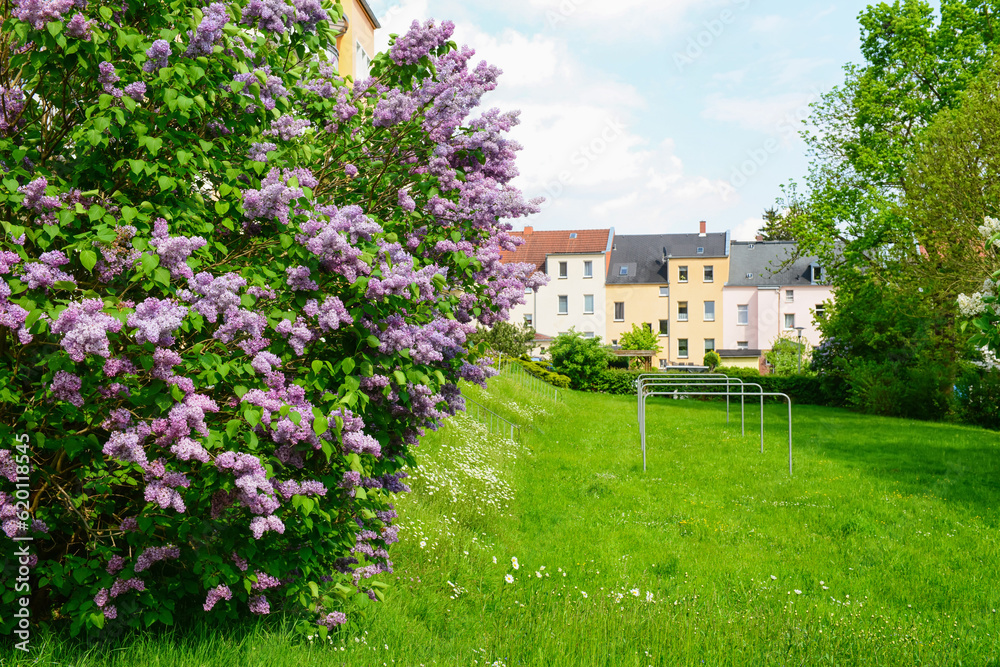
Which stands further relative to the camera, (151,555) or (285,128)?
(285,128)

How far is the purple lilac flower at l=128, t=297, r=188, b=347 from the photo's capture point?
2.74 m

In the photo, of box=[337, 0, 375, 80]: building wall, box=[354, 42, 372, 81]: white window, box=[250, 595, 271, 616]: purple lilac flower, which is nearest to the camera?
box=[250, 595, 271, 616]: purple lilac flower

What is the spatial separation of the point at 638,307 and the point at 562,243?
8239mm

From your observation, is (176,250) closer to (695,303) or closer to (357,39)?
(357,39)

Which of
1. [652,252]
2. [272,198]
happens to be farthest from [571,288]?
[272,198]

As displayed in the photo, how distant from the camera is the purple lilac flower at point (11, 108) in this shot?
3697mm

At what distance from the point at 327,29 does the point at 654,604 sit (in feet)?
17.2

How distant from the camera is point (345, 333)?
12.9 ft

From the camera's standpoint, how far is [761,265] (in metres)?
57.8

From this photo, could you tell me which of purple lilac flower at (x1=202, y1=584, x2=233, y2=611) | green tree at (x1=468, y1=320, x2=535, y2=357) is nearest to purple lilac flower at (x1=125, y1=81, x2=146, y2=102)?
purple lilac flower at (x1=202, y1=584, x2=233, y2=611)

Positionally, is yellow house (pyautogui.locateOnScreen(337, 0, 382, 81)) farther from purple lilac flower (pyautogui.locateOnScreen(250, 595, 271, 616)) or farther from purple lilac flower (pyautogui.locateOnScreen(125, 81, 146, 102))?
purple lilac flower (pyautogui.locateOnScreen(250, 595, 271, 616))

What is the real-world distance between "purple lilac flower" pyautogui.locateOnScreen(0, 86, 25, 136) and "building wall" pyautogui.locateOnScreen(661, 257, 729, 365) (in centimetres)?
5659

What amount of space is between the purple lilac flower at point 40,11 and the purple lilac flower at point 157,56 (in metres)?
0.37

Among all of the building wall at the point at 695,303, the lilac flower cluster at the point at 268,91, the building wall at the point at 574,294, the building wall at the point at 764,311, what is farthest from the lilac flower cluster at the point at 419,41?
the building wall at the point at 764,311
